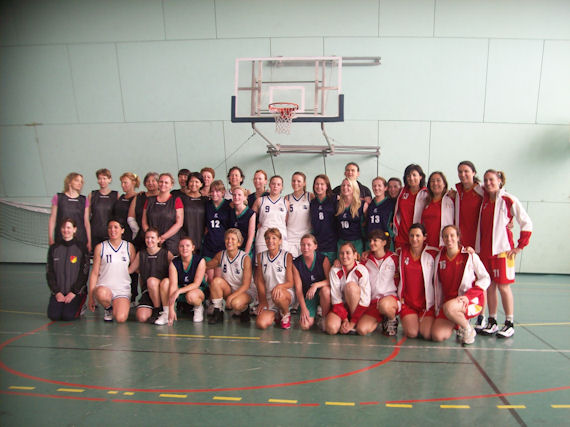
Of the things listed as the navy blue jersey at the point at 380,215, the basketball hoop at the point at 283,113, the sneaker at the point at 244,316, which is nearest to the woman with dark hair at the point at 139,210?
the sneaker at the point at 244,316

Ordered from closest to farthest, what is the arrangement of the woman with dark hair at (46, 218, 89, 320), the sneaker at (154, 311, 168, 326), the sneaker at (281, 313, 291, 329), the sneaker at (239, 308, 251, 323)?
1. the sneaker at (281, 313, 291, 329)
2. the sneaker at (154, 311, 168, 326)
3. the sneaker at (239, 308, 251, 323)
4. the woman with dark hair at (46, 218, 89, 320)

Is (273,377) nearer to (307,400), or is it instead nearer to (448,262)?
(307,400)

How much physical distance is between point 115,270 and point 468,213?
4.22 metres

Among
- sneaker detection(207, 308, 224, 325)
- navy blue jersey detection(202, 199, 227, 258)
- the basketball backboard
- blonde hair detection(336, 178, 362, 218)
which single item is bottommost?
sneaker detection(207, 308, 224, 325)

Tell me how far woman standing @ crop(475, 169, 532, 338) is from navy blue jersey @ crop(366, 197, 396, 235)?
105 centimetres

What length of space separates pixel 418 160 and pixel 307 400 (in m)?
6.35

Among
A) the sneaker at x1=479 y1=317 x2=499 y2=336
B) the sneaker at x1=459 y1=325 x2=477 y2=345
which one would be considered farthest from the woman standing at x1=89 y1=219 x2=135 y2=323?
the sneaker at x1=479 y1=317 x2=499 y2=336

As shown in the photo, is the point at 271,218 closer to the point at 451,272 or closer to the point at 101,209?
the point at 451,272

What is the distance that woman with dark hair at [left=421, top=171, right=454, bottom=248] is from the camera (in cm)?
475

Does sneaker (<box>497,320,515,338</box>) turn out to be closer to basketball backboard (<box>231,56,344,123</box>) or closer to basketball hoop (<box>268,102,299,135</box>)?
basketball hoop (<box>268,102,299,135</box>)

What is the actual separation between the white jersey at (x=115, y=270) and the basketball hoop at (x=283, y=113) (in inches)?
122

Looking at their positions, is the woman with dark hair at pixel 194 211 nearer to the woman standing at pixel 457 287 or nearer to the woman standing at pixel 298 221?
the woman standing at pixel 298 221

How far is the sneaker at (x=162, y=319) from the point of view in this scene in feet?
16.1

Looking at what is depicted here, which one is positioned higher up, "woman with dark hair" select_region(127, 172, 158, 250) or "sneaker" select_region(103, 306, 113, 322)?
"woman with dark hair" select_region(127, 172, 158, 250)
